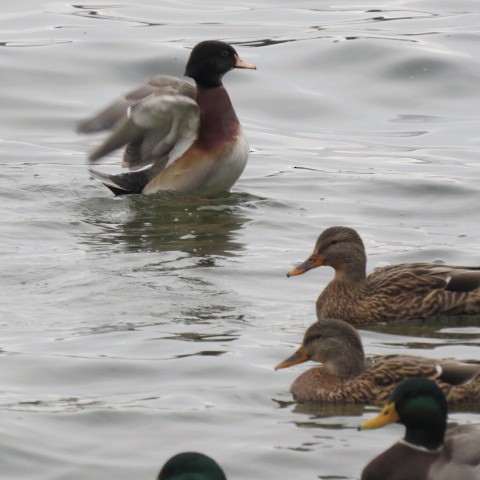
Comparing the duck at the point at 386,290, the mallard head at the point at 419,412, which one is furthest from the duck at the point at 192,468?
the duck at the point at 386,290

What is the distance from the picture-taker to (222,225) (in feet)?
47.8

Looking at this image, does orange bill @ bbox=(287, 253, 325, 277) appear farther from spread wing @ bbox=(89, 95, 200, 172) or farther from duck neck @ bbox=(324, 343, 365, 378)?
spread wing @ bbox=(89, 95, 200, 172)

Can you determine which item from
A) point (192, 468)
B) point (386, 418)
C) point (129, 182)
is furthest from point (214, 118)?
point (192, 468)

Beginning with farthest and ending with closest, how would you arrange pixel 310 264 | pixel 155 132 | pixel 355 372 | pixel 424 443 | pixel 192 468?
pixel 155 132, pixel 310 264, pixel 355 372, pixel 424 443, pixel 192 468

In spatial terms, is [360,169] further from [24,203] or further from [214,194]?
[24,203]

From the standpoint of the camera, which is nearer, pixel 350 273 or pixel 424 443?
pixel 424 443

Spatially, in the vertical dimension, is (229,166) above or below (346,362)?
above

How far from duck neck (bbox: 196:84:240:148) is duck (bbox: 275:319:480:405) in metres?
5.62

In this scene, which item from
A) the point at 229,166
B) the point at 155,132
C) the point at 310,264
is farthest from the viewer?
the point at 155,132

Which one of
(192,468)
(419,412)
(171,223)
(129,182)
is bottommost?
(171,223)

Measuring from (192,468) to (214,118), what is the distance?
8924 millimetres

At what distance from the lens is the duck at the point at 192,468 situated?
662cm

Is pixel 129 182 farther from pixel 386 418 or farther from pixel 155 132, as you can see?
pixel 386 418

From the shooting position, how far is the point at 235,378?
9852mm
